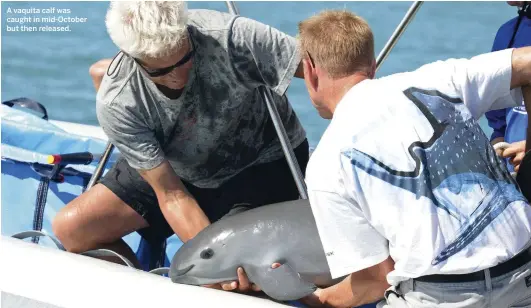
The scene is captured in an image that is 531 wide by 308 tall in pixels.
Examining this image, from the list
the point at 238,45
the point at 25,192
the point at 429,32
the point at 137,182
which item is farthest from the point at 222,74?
the point at 429,32

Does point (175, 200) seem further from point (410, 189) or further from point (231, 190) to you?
point (410, 189)

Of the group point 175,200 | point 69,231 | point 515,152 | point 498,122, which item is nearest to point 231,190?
point 175,200

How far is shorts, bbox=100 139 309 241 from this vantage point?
2938mm

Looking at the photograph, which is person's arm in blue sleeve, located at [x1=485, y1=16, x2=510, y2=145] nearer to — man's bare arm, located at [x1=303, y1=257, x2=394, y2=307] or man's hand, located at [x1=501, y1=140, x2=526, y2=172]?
man's hand, located at [x1=501, y1=140, x2=526, y2=172]

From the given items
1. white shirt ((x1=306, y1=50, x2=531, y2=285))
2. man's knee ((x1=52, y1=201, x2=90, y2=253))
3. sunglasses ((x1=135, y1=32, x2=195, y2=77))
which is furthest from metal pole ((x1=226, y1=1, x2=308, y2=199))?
white shirt ((x1=306, y1=50, x2=531, y2=285))

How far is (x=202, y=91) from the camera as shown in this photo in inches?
108

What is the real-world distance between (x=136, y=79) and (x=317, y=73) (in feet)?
2.73

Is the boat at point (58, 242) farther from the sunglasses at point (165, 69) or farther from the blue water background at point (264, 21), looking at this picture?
the blue water background at point (264, 21)

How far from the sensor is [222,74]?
2.74 m

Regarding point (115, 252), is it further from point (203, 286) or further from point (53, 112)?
point (53, 112)

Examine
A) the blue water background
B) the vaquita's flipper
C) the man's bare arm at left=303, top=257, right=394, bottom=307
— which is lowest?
the blue water background

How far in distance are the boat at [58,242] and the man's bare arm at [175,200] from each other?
155 mm

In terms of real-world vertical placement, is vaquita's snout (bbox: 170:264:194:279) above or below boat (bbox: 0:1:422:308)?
above

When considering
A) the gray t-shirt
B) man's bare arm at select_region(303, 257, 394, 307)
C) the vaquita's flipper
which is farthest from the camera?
the gray t-shirt
